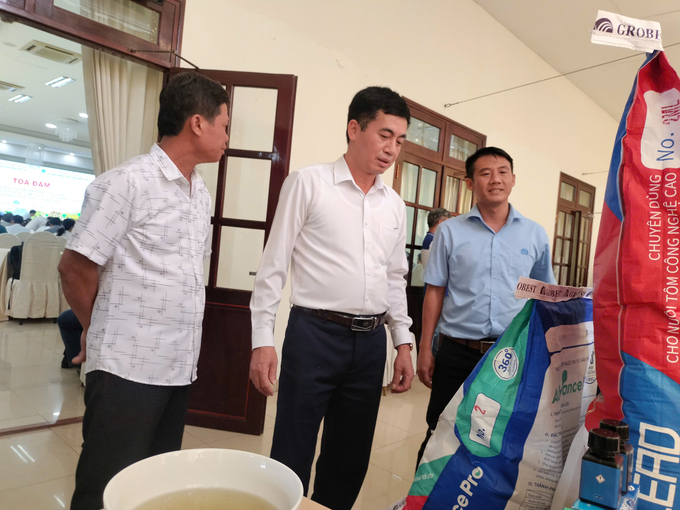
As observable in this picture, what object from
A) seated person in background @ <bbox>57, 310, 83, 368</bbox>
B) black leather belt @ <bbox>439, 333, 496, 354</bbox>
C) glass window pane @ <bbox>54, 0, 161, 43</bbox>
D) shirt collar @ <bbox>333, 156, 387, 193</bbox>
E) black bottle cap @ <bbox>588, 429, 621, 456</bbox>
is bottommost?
seated person in background @ <bbox>57, 310, 83, 368</bbox>

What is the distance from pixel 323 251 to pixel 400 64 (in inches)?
127

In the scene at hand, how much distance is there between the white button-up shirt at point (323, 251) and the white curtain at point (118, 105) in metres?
1.83

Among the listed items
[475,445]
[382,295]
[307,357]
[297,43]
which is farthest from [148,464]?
[297,43]

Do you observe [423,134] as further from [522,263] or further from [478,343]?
[478,343]

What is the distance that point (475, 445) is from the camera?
0.77 m

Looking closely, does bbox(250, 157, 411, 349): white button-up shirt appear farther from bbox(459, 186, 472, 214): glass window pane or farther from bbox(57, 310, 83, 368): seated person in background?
bbox(459, 186, 472, 214): glass window pane

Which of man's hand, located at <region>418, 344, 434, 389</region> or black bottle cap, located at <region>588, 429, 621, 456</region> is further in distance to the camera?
man's hand, located at <region>418, 344, 434, 389</region>

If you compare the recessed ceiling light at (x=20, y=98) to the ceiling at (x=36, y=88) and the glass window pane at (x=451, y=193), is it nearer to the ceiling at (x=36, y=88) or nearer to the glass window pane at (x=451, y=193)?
the ceiling at (x=36, y=88)

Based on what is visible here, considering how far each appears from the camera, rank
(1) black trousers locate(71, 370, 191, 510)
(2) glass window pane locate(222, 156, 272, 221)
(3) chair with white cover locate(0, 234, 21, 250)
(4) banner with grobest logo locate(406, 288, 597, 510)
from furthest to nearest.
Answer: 1. (3) chair with white cover locate(0, 234, 21, 250)
2. (2) glass window pane locate(222, 156, 272, 221)
3. (1) black trousers locate(71, 370, 191, 510)
4. (4) banner with grobest logo locate(406, 288, 597, 510)

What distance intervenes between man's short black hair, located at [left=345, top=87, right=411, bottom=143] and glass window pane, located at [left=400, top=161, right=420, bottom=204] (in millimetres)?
2951

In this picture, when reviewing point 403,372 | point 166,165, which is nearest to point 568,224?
point 403,372

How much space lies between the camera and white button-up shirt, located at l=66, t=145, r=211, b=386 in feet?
3.92

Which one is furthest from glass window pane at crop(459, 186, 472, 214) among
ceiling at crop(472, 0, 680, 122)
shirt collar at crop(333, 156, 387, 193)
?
shirt collar at crop(333, 156, 387, 193)

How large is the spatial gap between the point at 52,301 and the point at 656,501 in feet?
20.1
